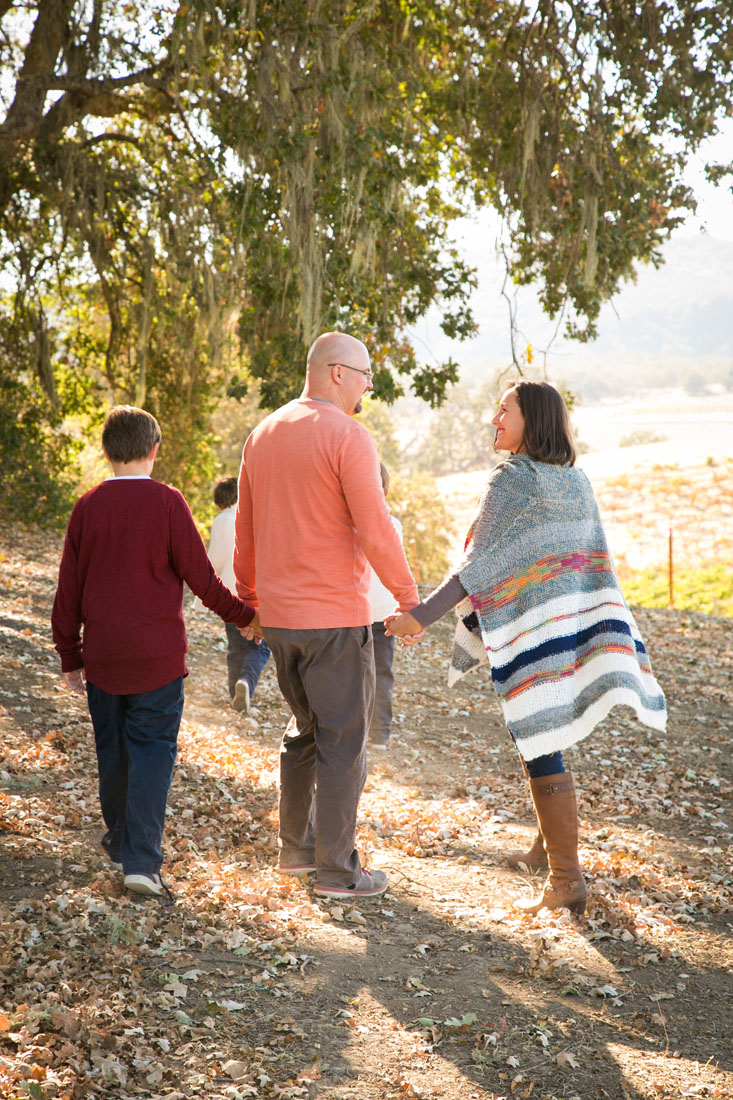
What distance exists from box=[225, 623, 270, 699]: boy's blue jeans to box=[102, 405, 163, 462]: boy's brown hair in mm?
3342

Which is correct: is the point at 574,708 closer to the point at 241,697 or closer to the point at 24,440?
the point at 241,697

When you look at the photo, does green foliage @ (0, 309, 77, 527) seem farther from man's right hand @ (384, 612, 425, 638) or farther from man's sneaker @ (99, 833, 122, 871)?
man's right hand @ (384, 612, 425, 638)

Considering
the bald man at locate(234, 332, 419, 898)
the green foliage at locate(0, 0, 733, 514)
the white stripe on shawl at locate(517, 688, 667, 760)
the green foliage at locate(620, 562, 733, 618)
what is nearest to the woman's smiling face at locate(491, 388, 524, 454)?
the bald man at locate(234, 332, 419, 898)

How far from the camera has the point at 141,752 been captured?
3.66 metres

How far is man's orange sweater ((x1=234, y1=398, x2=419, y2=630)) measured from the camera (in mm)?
3664

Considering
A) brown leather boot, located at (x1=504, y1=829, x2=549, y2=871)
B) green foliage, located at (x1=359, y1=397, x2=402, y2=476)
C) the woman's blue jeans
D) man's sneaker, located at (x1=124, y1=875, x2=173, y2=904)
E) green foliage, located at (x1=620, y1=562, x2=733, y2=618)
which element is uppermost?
green foliage, located at (x1=359, y1=397, x2=402, y2=476)

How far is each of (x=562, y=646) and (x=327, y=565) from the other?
98 centimetres

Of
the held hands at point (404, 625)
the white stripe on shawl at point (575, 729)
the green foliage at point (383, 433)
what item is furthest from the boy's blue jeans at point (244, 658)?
the green foliage at point (383, 433)

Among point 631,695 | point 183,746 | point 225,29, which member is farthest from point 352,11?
point 631,695

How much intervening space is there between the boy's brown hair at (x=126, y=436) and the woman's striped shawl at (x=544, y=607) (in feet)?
4.39

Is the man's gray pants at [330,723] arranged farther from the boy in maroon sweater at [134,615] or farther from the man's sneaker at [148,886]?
the man's sneaker at [148,886]

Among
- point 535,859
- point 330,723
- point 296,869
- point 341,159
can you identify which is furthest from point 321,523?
point 341,159

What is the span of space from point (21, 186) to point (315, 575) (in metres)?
10.2

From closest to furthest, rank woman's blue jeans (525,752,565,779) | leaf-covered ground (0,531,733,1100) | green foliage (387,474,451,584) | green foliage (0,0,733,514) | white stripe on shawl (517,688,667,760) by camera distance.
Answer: leaf-covered ground (0,531,733,1100), white stripe on shawl (517,688,667,760), woman's blue jeans (525,752,565,779), green foliage (0,0,733,514), green foliage (387,474,451,584)
